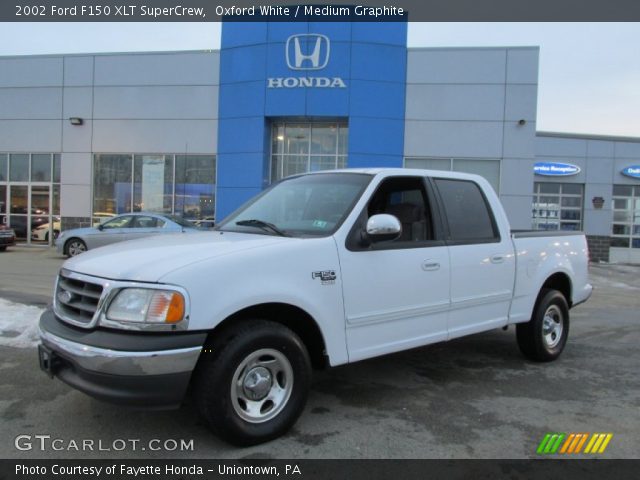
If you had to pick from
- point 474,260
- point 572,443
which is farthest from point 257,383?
point 474,260

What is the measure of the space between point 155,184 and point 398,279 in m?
17.4

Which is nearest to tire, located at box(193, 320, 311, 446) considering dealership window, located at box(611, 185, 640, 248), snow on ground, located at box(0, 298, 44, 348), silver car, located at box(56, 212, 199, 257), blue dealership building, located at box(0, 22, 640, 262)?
snow on ground, located at box(0, 298, 44, 348)

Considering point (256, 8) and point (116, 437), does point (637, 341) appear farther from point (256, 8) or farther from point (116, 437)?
point (256, 8)

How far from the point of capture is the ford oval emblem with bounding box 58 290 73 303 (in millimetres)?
3562

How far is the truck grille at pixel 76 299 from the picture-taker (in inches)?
131

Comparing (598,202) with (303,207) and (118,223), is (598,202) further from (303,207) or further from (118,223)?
(303,207)

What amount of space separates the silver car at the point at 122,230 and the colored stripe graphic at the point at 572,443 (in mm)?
12193

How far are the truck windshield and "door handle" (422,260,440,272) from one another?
0.82m

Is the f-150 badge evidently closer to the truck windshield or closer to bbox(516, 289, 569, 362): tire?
the truck windshield

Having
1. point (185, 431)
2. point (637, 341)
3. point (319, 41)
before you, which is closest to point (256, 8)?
point (319, 41)

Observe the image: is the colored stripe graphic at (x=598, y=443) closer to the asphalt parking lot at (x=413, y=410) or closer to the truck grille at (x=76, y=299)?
the asphalt parking lot at (x=413, y=410)

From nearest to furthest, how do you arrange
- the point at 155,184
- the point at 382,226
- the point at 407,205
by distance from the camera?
1. the point at 382,226
2. the point at 407,205
3. the point at 155,184

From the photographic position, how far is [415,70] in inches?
724

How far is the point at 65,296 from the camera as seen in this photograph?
3625 millimetres
